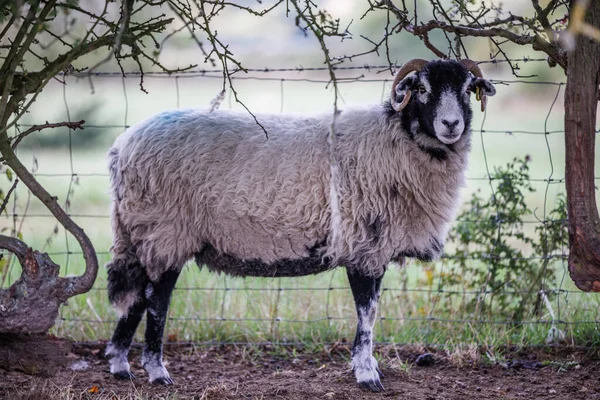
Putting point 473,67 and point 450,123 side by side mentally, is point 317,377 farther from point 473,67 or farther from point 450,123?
point 473,67

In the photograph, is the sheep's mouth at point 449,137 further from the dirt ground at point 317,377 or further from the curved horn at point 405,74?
the dirt ground at point 317,377

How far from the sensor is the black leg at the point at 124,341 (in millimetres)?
4590

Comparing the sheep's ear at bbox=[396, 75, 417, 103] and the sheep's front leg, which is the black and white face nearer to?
the sheep's ear at bbox=[396, 75, 417, 103]

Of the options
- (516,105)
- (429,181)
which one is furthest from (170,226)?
(516,105)

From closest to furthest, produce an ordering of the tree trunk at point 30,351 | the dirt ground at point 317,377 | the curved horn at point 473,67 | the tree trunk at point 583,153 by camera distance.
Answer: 1. the tree trunk at point 583,153
2. the tree trunk at point 30,351
3. the dirt ground at point 317,377
4. the curved horn at point 473,67

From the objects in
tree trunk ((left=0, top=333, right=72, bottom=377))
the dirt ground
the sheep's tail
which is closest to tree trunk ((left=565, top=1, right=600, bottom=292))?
the dirt ground

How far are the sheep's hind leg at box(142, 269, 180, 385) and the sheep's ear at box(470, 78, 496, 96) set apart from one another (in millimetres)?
2190

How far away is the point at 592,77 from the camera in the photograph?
3039 mm

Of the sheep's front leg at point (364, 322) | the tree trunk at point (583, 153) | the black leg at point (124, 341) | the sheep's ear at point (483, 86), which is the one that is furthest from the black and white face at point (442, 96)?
the black leg at point (124, 341)

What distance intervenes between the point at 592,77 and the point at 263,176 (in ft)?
6.75

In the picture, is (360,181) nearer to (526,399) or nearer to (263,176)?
(263,176)

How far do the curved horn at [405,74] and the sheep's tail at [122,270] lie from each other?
1.78m

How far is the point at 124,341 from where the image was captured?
15.3 ft

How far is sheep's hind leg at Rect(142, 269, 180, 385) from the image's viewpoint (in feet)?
14.9
